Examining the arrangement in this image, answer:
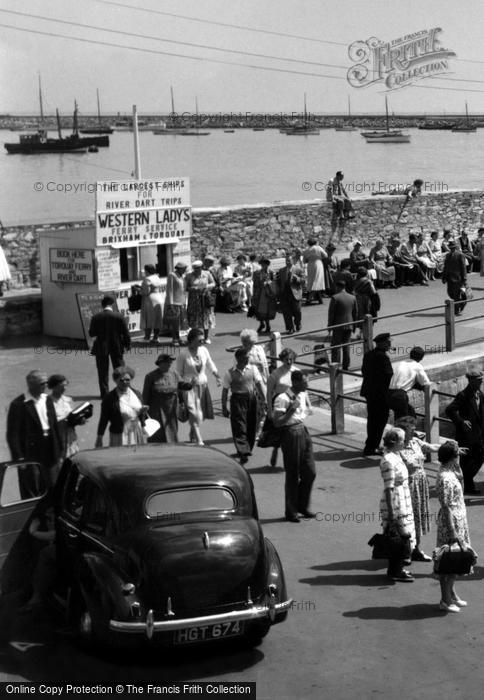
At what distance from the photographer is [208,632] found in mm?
7320

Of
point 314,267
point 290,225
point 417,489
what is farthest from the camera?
point 290,225

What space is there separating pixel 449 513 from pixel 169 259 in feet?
37.2

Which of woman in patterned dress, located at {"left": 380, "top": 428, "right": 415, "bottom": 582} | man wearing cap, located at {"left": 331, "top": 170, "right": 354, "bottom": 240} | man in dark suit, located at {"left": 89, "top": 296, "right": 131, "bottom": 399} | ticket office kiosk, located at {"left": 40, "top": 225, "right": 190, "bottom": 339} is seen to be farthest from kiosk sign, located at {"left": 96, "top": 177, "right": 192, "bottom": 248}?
woman in patterned dress, located at {"left": 380, "top": 428, "right": 415, "bottom": 582}

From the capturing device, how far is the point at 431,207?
29188 mm

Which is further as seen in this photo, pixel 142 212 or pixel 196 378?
pixel 142 212

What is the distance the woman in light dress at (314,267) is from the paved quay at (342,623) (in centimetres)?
854

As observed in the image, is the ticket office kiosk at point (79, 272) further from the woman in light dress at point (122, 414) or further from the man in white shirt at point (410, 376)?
the woman in light dress at point (122, 414)

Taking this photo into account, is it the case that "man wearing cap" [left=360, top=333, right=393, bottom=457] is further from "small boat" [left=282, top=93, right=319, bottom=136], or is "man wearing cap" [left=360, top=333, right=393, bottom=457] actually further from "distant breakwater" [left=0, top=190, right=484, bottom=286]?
"small boat" [left=282, top=93, right=319, bottom=136]

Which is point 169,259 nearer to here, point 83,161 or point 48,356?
point 48,356

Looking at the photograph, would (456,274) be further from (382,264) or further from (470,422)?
(470,422)

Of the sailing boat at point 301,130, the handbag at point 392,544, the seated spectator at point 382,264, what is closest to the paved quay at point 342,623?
the handbag at point 392,544

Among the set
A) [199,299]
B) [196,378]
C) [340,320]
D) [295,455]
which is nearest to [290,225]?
[199,299]

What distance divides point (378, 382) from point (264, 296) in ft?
20.9

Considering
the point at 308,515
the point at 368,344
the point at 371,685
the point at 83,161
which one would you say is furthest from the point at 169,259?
the point at 83,161
